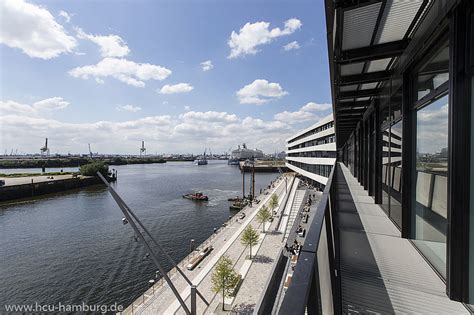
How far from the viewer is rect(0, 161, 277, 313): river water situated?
54.4 feet

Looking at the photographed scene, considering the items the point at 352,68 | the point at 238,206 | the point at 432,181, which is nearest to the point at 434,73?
the point at 432,181

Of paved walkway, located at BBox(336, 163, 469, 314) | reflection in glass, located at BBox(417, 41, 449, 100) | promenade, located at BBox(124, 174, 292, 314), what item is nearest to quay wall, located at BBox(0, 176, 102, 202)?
promenade, located at BBox(124, 174, 292, 314)

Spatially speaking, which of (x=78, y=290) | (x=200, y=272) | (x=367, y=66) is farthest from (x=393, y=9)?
(x=78, y=290)

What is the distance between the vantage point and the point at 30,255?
71.9 feet

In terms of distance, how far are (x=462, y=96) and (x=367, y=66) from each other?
3.23 m

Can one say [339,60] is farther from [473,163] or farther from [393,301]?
[393,301]

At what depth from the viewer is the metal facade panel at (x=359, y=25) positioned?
3231 mm

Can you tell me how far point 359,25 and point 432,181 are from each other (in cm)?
260

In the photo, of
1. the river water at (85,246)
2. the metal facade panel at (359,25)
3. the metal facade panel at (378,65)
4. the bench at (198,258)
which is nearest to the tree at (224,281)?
the bench at (198,258)

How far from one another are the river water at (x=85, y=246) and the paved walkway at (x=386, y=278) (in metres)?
15.9

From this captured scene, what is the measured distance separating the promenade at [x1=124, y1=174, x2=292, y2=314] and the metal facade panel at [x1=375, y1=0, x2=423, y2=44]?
1357 cm

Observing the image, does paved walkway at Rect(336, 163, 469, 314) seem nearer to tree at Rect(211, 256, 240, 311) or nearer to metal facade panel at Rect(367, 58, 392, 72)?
metal facade panel at Rect(367, 58, 392, 72)

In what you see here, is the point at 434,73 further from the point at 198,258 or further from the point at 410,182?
the point at 198,258

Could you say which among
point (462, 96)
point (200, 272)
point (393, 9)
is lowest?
point (200, 272)
